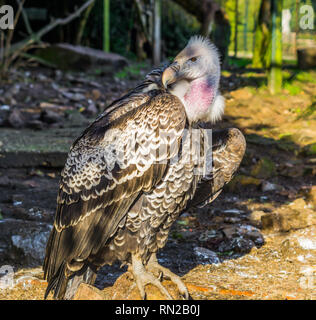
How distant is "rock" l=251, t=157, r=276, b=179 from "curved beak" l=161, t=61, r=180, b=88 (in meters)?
3.52

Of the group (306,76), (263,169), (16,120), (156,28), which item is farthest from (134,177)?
(156,28)

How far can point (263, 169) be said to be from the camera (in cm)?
703

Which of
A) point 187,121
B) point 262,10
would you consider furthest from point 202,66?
point 262,10

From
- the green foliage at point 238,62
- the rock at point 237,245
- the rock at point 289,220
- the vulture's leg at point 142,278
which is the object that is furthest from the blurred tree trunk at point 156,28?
the vulture's leg at point 142,278

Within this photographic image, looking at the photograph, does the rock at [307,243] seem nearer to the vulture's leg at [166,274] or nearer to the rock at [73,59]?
the vulture's leg at [166,274]

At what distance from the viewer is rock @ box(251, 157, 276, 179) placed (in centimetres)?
699

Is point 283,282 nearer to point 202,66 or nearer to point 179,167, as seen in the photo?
point 179,167

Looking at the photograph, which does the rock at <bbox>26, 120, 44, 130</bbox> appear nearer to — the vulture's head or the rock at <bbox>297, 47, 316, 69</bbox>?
the vulture's head

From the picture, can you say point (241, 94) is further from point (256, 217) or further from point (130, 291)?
point (130, 291)

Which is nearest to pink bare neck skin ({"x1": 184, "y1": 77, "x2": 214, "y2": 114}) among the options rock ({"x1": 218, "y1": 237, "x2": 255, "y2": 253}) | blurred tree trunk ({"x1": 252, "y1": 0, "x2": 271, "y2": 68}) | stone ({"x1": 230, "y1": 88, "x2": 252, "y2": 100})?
rock ({"x1": 218, "y1": 237, "x2": 255, "y2": 253})

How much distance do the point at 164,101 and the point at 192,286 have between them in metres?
1.41

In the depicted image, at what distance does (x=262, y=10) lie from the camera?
11766 millimetres

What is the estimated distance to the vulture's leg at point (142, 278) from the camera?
3.57 metres
